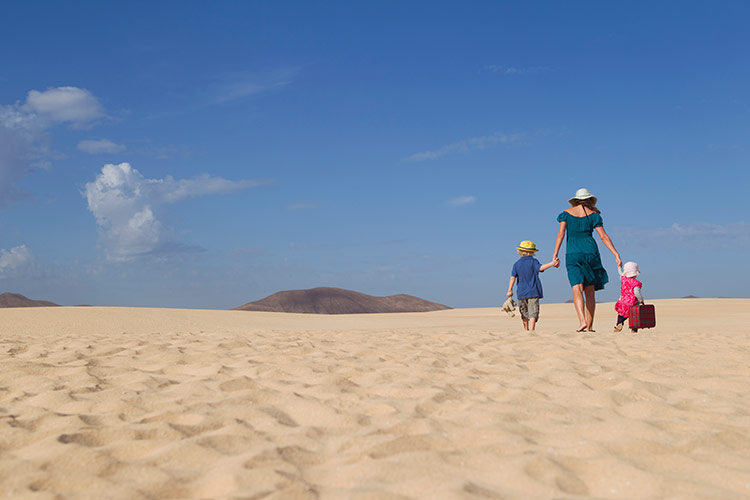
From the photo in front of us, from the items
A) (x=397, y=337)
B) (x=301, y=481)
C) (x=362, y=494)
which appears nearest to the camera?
(x=362, y=494)

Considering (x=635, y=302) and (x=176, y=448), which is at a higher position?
(x=635, y=302)

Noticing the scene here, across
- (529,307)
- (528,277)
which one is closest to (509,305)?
(529,307)

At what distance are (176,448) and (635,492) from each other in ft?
6.66

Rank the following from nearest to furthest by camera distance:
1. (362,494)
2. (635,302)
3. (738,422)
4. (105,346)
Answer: (362,494) → (738,422) → (105,346) → (635,302)

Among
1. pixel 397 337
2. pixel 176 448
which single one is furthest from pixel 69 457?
pixel 397 337

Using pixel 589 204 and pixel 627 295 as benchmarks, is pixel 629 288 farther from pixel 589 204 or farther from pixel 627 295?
pixel 589 204

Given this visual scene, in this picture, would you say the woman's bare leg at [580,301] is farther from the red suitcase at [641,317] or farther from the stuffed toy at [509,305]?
the stuffed toy at [509,305]

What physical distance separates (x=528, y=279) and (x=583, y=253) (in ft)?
2.94

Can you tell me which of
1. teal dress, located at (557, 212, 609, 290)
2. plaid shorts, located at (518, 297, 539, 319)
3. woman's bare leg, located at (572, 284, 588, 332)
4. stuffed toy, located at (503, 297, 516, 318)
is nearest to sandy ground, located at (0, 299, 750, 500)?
woman's bare leg, located at (572, 284, 588, 332)

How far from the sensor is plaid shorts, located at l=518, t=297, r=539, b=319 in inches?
342

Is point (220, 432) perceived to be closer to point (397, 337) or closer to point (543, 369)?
point (543, 369)

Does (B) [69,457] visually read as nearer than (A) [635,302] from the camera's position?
Yes

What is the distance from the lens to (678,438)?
2.82 meters

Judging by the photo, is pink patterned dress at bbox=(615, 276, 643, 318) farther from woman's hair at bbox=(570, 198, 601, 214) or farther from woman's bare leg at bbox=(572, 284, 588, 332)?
woman's hair at bbox=(570, 198, 601, 214)
